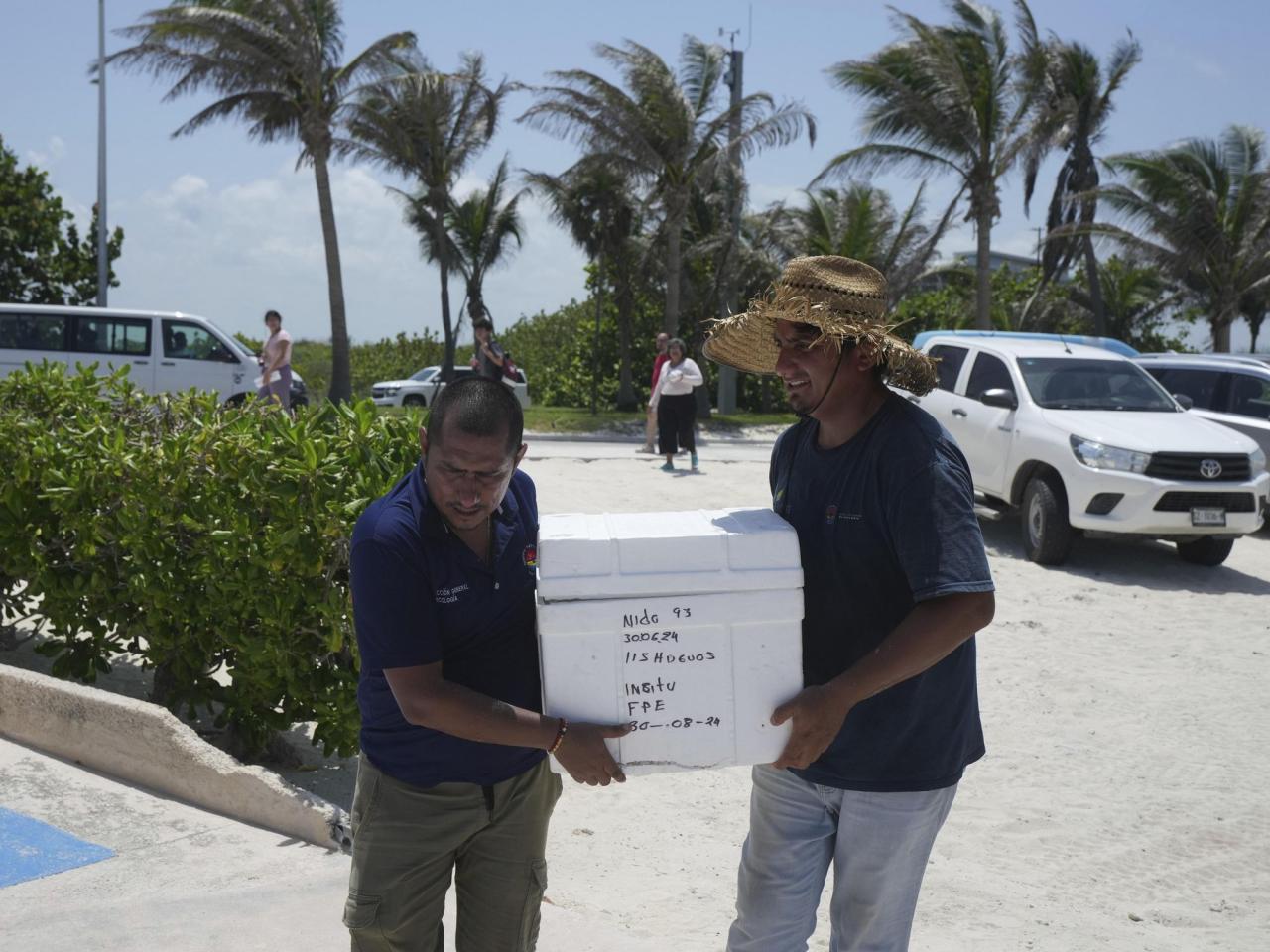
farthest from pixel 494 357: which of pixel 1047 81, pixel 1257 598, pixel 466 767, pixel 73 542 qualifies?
pixel 1047 81

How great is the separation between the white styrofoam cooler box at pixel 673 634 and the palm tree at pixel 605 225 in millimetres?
26207

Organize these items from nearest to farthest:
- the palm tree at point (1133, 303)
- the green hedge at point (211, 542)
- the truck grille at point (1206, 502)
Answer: the green hedge at point (211, 542)
the truck grille at point (1206, 502)
the palm tree at point (1133, 303)

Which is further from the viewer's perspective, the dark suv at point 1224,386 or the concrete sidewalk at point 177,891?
the dark suv at point 1224,386

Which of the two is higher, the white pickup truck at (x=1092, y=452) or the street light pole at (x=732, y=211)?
the street light pole at (x=732, y=211)

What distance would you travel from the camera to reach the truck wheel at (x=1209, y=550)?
10.1m

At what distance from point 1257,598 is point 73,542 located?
820 centimetres

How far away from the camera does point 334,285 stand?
2512cm

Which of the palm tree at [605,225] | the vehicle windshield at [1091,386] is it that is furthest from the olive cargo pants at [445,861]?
the palm tree at [605,225]

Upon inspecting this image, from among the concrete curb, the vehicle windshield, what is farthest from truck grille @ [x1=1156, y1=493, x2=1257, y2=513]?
the concrete curb

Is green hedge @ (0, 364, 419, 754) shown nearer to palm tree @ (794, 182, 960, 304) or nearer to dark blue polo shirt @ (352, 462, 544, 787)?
dark blue polo shirt @ (352, 462, 544, 787)

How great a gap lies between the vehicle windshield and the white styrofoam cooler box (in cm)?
885

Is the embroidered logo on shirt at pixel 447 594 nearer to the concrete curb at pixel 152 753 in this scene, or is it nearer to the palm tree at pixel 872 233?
the concrete curb at pixel 152 753

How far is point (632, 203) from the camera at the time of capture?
1172 inches

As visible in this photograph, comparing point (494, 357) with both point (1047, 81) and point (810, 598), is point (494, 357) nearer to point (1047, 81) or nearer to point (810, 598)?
point (810, 598)
